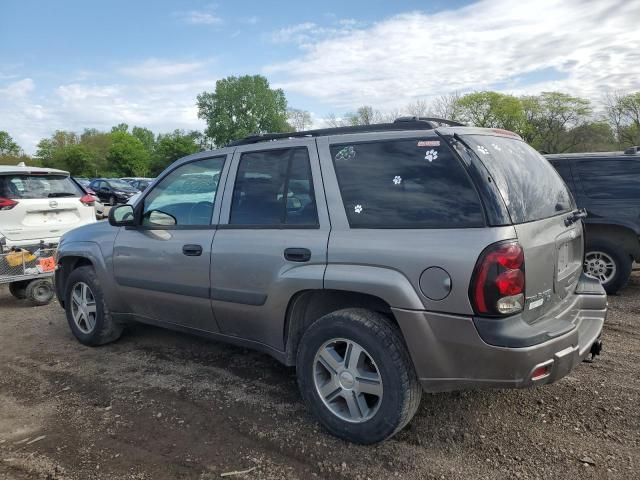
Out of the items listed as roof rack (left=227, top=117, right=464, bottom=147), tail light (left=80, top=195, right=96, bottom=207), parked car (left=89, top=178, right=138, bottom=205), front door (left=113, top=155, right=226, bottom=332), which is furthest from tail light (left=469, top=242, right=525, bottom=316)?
parked car (left=89, top=178, right=138, bottom=205)

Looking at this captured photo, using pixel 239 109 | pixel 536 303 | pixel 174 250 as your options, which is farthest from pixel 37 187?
pixel 239 109

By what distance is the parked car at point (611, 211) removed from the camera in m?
6.12

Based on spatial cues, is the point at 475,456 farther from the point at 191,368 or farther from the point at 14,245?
the point at 14,245

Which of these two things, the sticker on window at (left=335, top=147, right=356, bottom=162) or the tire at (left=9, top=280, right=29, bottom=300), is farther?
the tire at (left=9, top=280, right=29, bottom=300)

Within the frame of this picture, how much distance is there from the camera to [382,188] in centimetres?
293

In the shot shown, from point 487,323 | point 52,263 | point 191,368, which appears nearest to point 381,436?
point 487,323

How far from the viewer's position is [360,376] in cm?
292

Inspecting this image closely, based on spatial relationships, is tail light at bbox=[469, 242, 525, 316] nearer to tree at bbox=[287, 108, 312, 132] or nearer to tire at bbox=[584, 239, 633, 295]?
tire at bbox=[584, 239, 633, 295]

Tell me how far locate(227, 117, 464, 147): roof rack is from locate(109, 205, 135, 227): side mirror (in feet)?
3.97

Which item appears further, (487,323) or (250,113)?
(250,113)

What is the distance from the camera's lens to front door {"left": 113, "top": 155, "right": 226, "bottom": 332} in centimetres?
376

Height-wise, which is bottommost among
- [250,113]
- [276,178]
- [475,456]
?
[475,456]

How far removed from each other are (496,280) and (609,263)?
15.2 feet

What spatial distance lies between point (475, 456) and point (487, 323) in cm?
87
